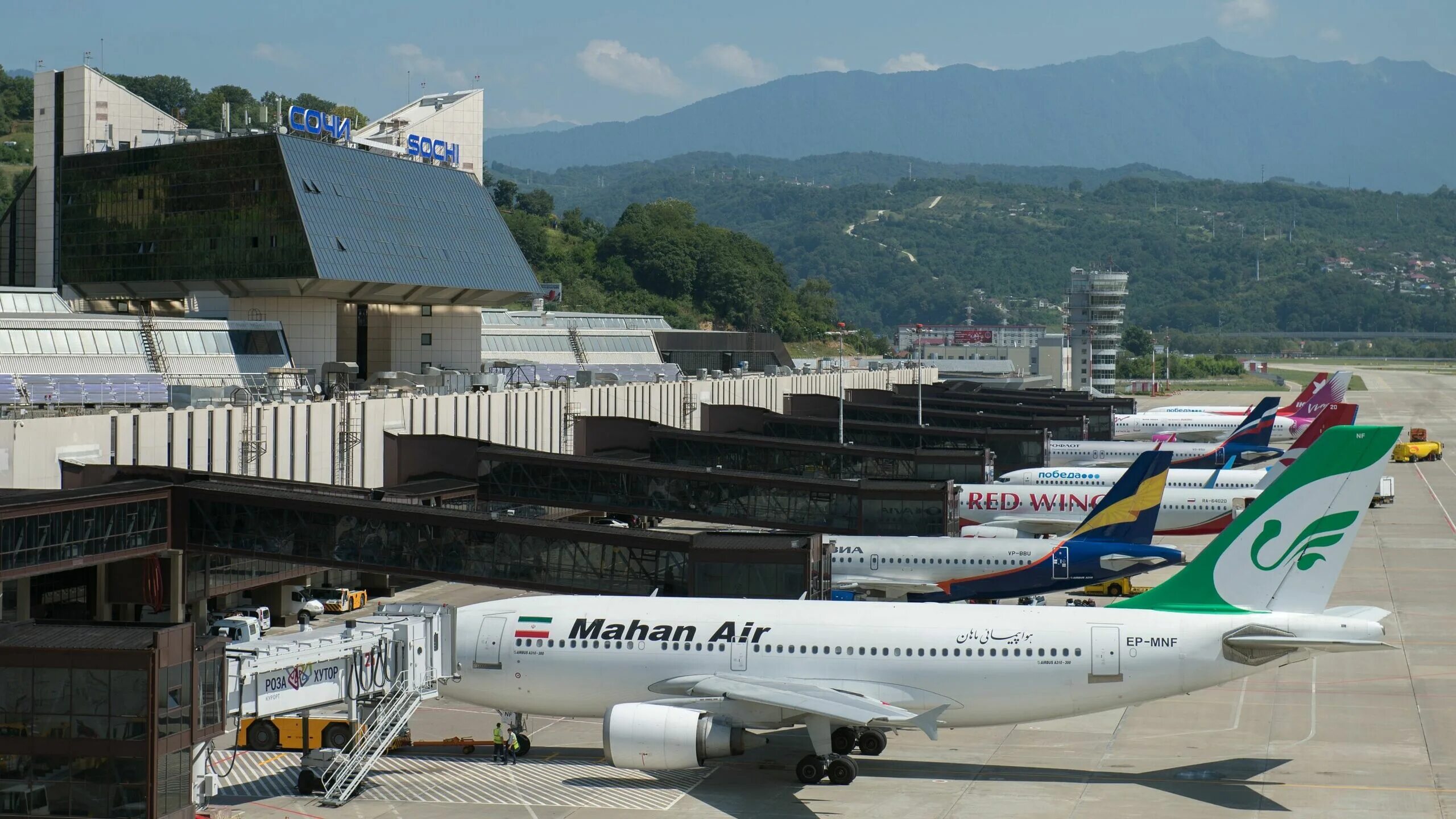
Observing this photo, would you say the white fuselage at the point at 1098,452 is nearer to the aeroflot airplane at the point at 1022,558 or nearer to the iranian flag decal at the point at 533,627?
the aeroflot airplane at the point at 1022,558

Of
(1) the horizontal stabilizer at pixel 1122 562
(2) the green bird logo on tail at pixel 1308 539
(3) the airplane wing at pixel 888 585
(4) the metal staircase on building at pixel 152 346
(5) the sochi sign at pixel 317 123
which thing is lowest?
→ (3) the airplane wing at pixel 888 585

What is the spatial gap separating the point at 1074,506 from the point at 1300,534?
46.2 metres

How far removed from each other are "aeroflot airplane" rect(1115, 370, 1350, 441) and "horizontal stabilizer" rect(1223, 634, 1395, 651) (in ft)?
376

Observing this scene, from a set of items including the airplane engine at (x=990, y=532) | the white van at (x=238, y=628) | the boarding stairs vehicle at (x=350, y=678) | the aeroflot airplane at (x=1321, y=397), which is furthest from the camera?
the aeroflot airplane at (x=1321, y=397)

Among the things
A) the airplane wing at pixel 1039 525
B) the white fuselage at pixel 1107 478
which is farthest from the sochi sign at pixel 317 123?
the white fuselage at pixel 1107 478

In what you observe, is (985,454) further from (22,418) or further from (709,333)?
(709,333)

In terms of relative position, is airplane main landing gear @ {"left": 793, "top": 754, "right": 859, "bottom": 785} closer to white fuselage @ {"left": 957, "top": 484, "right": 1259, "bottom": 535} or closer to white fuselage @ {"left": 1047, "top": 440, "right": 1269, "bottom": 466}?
white fuselage @ {"left": 957, "top": 484, "right": 1259, "bottom": 535}

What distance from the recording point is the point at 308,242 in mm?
88688

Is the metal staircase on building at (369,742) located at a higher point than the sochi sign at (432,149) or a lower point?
lower

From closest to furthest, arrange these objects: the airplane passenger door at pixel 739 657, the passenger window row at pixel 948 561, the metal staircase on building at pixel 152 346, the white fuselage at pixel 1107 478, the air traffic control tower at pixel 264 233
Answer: the airplane passenger door at pixel 739 657 → the passenger window row at pixel 948 561 → the metal staircase on building at pixel 152 346 → the white fuselage at pixel 1107 478 → the air traffic control tower at pixel 264 233

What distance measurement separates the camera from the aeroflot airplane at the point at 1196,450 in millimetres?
110750

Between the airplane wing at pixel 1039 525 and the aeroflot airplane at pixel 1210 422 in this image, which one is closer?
the airplane wing at pixel 1039 525

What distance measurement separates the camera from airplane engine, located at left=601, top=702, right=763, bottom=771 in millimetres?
37000

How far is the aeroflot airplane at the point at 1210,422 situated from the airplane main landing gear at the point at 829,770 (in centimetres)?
11806
